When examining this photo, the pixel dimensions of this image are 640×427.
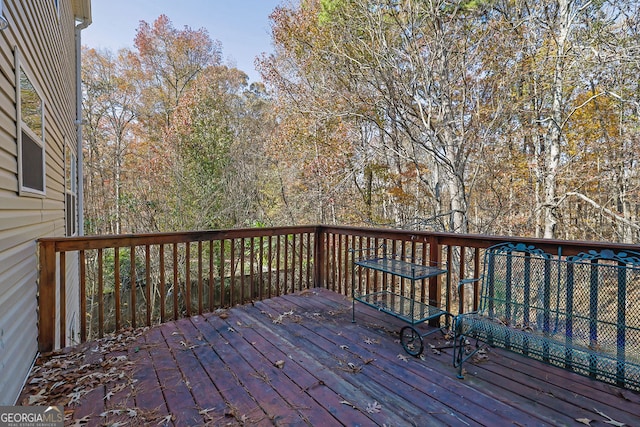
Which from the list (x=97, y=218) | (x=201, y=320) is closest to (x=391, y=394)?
(x=201, y=320)

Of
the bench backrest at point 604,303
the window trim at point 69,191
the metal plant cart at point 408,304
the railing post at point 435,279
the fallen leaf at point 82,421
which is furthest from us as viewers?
the window trim at point 69,191

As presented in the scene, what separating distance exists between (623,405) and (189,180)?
28.9 ft

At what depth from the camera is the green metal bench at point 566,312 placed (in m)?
1.94

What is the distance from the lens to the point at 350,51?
6973 millimetres

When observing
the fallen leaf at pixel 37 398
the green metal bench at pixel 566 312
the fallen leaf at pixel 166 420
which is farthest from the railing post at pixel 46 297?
the green metal bench at pixel 566 312

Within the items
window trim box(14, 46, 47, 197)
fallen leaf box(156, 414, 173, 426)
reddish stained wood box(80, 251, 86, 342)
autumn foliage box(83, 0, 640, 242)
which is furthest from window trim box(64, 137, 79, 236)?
fallen leaf box(156, 414, 173, 426)

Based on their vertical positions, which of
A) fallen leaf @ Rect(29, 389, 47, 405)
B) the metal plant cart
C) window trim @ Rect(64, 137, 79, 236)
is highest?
window trim @ Rect(64, 137, 79, 236)

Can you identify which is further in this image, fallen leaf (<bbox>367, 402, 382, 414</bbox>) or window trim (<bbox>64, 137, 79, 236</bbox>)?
window trim (<bbox>64, 137, 79, 236</bbox>)

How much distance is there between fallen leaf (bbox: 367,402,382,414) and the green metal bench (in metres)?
0.70

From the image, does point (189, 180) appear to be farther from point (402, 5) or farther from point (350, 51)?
point (402, 5)

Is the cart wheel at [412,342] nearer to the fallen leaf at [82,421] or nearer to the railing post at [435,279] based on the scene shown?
the railing post at [435,279]

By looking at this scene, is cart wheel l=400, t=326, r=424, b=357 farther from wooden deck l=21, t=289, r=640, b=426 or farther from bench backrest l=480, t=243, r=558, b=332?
bench backrest l=480, t=243, r=558, b=332

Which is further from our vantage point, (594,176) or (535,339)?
(594,176)

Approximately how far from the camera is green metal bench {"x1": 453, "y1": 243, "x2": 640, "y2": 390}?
1938 millimetres
